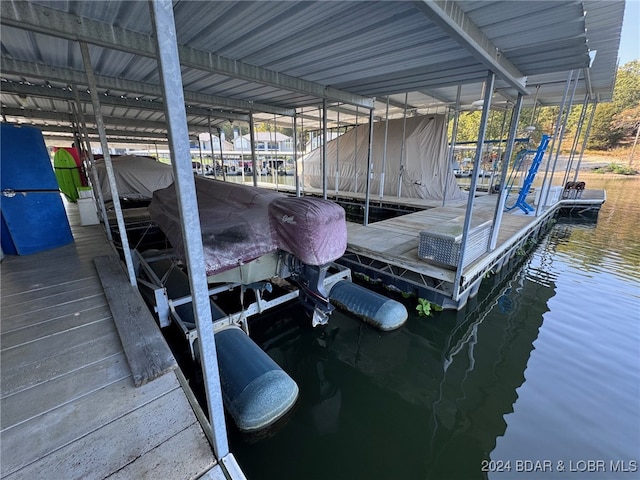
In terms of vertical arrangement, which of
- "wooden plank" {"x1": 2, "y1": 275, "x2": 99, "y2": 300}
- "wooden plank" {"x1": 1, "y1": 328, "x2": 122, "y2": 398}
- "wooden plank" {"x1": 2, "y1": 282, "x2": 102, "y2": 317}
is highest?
"wooden plank" {"x1": 2, "y1": 275, "x2": 99, "y2": 300}

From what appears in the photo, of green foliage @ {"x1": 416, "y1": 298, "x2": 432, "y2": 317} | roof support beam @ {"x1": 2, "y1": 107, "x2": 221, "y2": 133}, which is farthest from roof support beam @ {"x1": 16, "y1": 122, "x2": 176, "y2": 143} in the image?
green foliage @ {"x1": 416, "y1": 298, "x2": 432, "y2": 317}

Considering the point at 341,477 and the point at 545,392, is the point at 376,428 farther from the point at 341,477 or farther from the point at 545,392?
the point at 545,392

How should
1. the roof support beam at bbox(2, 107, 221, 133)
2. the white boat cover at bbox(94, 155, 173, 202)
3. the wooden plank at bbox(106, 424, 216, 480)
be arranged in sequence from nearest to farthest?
1. the wooden plank at bbox(106, 424, 216, 480)
2. the roof support beam at bbox(2, 107, 221, 133)
3. the white boat cover at bbox(94, 155, 173, 202)

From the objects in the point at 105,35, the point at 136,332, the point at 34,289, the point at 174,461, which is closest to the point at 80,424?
the point at 174,461

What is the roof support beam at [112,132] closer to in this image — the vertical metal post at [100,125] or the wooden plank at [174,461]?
the vertical metal post at [100,125]

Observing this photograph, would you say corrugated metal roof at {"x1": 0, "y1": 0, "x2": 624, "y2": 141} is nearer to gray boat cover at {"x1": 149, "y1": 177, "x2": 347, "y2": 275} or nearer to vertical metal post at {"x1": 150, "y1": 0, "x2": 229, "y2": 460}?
gray boat cover at {"x1": 149, "y1": 177, "x2": 347, "y2": 275}

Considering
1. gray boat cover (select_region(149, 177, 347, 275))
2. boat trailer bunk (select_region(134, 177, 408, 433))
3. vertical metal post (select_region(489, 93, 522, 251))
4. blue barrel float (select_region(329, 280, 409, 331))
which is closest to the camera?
boat trailer bunk (select_region(134, 177, 408, 433))

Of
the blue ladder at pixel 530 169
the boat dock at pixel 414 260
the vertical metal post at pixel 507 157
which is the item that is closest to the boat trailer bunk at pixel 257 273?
the boat dock at pixel 414 260

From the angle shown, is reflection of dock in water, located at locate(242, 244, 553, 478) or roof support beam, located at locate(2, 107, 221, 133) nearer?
reflection of dock in water, located at locate(242, 244, 553, 478)

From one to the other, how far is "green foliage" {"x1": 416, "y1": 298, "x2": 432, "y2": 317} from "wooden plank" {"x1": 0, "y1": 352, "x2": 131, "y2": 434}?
4099mm

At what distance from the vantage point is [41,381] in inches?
75.0

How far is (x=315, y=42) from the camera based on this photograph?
129 inches

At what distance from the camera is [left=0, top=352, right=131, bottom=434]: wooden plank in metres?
1.67

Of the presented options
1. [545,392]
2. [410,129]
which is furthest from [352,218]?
[545,392]
